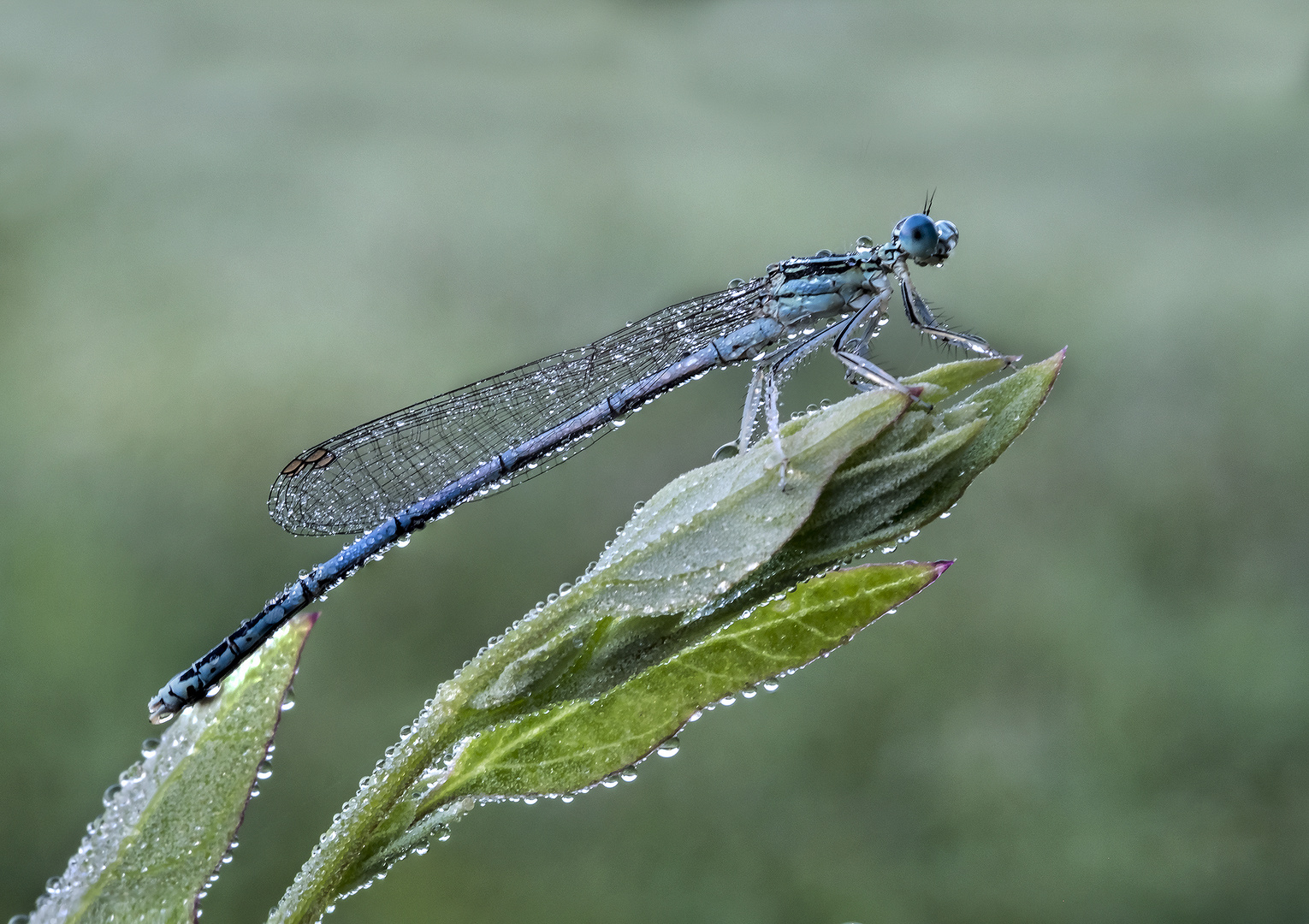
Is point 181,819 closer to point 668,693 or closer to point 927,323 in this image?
point 668,693

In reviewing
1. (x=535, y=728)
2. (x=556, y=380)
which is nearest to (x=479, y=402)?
(x=556, y=380)

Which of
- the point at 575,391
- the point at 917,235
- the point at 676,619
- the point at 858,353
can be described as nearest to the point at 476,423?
the point at 575,391

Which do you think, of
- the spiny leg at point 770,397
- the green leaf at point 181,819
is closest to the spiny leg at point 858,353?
the spiny leg at point 770,397

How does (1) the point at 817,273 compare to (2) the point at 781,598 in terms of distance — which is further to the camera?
(1) the point at 817,273

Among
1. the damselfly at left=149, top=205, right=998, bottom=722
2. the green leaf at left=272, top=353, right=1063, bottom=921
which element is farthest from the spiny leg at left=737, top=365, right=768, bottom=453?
the green leaf at left=272, top=353, right=1063, bottom=921

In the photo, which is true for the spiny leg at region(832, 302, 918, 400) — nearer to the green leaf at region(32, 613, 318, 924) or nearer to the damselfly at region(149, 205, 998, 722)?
the damselfly at region(149, 205, 998, 722)

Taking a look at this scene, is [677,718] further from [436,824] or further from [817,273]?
[817,273]
